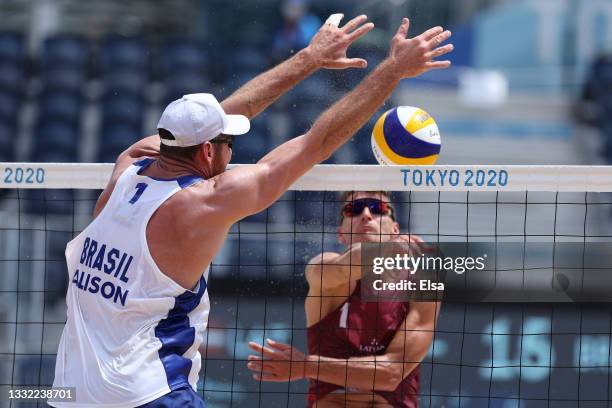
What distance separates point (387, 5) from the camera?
549 inches

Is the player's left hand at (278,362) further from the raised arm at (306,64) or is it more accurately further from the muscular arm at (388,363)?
the raised arm at (306,64)

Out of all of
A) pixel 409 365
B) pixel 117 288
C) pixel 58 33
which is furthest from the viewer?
pixel 58 33

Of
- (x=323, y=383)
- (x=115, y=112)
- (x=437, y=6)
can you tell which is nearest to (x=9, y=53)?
(x=115, y=112)

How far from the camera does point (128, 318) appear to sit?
3.91 metres

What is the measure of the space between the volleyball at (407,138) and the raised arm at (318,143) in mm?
961

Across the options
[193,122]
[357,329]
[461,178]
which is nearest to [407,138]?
[461,178]

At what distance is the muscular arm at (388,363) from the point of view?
484cm

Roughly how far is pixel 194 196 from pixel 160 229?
0.18m

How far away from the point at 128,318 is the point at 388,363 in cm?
148

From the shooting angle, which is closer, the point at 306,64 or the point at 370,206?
the point at 306,64

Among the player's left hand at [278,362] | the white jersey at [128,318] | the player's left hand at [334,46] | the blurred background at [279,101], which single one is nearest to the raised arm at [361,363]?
the player's left hand at [278,362]

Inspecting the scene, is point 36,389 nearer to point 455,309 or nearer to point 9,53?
point 455,309

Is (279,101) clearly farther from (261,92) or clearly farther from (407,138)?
(261,92)

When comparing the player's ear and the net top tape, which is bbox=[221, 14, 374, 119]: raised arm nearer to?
the net top tape
